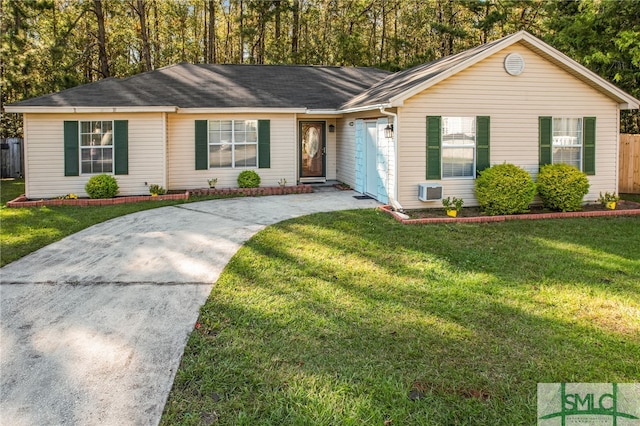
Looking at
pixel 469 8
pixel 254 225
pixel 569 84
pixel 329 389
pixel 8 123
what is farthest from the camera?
pixel 469 8

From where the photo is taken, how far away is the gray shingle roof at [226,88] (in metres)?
12.5

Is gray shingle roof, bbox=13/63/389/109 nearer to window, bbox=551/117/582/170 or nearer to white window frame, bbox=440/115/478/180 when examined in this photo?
white window frame, bbox=440/115/478/180

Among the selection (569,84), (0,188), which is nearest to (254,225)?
(569,84)

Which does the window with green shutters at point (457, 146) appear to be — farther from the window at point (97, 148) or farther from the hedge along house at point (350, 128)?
the window at point (97, 148)

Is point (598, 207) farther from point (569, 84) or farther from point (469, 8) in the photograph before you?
point (469, 8)

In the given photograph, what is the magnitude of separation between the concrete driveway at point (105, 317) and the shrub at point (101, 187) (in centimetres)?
324

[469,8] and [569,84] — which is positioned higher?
[469,8]

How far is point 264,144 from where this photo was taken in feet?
43.7

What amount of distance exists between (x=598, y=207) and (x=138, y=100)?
11359 mm

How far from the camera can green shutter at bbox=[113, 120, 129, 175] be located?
40.0 feet

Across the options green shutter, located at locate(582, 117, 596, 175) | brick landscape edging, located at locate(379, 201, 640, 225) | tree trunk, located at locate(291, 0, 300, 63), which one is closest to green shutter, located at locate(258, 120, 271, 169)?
brick landscape edging, located at locate(379, 201, 640, 225)

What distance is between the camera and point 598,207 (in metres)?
11.1

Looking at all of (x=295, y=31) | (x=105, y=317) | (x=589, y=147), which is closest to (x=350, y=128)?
(x=589, y=147)
